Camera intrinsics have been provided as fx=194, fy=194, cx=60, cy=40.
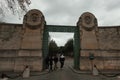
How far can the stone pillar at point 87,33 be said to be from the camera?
811 inches

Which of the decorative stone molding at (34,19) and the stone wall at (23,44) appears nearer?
the stone wall at (23,44)

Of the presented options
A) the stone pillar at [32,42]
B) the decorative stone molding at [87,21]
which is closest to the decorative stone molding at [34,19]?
the stone pillar at [32,42]

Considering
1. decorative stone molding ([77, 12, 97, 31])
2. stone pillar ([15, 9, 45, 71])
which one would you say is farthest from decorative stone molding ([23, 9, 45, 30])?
decorative stone molding ([77, 12, 97, 31])

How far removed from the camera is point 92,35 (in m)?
21.0

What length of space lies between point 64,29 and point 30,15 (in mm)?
3949

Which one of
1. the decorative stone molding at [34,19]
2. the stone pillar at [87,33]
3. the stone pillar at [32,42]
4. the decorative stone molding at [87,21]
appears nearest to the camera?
the stone pillar at [32,42]

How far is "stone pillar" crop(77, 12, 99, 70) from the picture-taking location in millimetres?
20594

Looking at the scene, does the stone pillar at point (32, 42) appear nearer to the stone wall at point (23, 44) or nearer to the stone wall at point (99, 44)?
the stone wall at point (23, 44)

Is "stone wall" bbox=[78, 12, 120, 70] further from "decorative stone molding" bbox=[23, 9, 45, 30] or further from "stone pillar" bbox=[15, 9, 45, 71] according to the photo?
"stone pillar" bbox=[15, 9, 45, 71]

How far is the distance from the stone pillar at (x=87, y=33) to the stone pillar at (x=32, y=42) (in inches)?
168

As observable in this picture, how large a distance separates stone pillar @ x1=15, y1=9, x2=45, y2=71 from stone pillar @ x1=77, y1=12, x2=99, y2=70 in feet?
14.0

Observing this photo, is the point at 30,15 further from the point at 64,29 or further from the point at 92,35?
the point at 92,35

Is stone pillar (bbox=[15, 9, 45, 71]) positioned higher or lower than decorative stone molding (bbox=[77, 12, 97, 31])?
lower

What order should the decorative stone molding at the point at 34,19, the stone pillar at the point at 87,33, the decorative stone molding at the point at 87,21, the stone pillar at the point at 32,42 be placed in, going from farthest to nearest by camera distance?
the decorative stone molding at the point at 87,21
the stone pillar at the point at 87,33
the decorative stone molding at the point at 34,19
the stone pillar at the point at 32,42
